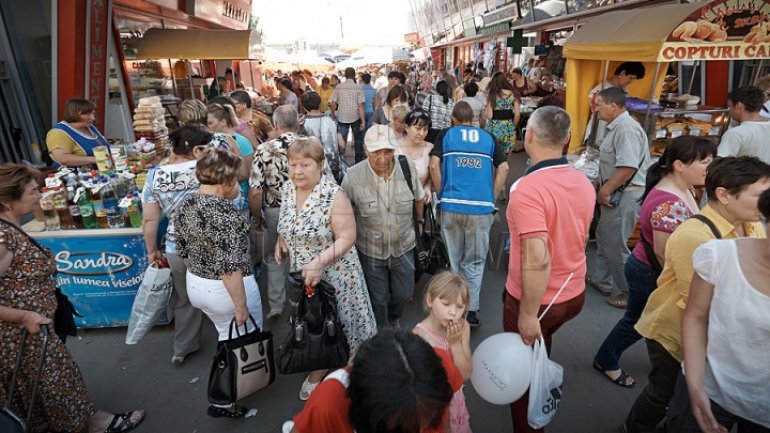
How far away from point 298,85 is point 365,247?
12137 millimetres

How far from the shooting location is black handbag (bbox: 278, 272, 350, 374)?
254cm

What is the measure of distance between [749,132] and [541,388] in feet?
11.9

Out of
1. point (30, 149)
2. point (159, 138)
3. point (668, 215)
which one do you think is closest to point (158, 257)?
point (159, 138)

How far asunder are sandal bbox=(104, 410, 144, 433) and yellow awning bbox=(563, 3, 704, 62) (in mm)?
5415

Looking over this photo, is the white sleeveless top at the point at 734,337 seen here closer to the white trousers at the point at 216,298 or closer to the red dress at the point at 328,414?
the red dress at the point at 328,414

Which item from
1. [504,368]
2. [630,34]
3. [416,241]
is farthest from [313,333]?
[630,34]

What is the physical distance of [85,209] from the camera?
3.45 metres

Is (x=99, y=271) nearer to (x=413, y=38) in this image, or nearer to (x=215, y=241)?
(x=215, y=241)

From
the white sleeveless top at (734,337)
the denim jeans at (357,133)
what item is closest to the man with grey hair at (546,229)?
the white sleeveless top at (734,337)

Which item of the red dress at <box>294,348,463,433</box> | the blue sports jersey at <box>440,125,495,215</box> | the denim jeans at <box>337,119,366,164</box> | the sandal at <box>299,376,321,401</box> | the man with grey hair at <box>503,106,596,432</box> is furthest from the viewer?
the denim jeans at <box>337,119,366,164</box>

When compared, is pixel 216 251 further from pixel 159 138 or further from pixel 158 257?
pixel 159 138

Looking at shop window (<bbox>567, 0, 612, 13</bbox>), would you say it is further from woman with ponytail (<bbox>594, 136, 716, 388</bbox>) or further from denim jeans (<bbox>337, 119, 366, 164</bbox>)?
woman with ponytail (<bbox>594, 136, 716, 388</bbox>)

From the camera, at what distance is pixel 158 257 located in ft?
10.4

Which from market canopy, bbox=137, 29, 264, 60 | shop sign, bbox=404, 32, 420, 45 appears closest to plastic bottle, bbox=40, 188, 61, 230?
market canopy, bbox=137, 29, 264, 60
